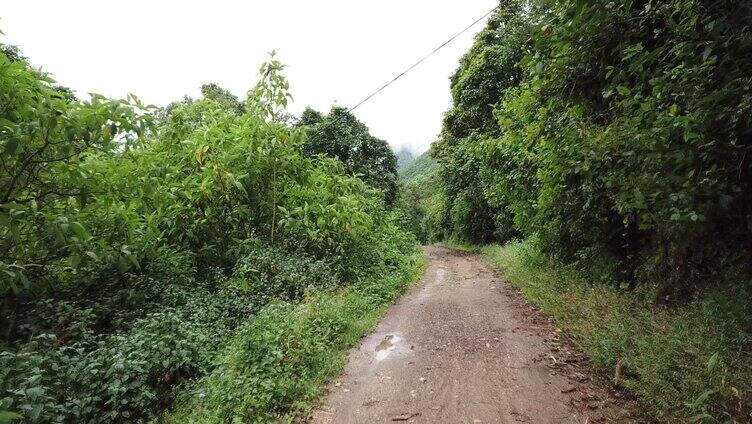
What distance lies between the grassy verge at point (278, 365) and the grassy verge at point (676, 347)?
317 centimetres

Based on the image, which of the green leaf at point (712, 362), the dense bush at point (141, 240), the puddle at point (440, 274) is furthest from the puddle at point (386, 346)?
the puddle at point (440, 274)

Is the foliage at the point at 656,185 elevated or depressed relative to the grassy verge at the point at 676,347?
elevated

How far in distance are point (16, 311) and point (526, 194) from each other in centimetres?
953

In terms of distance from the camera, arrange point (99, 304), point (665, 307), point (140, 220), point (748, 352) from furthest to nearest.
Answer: point (140, 220) < point (99, 304) < point (665, 307) < point (748, 352)

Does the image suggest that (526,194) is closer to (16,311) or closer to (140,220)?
(140,220)

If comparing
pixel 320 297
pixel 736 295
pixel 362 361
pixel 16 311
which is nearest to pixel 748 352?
pixel 736 295

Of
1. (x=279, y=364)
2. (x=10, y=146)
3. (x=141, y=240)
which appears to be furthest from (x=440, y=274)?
(x=10, y=146)

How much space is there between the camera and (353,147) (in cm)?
1748

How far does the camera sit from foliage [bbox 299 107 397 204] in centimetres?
1678

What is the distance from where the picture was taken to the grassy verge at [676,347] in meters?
3.26

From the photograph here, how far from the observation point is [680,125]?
142 inches

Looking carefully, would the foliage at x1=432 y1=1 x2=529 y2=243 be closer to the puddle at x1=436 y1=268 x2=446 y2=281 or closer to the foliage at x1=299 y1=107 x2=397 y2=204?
the foliage at x1=299 y1=107 x2=397 y2=204

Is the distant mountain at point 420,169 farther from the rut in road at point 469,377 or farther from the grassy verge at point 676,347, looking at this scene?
the grassy verge at point 676,347

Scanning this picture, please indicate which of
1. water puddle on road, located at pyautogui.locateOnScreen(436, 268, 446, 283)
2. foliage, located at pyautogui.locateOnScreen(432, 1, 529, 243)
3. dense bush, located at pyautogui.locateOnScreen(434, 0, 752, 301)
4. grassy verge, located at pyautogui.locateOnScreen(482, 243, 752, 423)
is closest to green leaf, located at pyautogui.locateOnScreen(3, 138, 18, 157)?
dense bush, located at pyautogui.locateOnScreen(434, 0, 752, 301)
